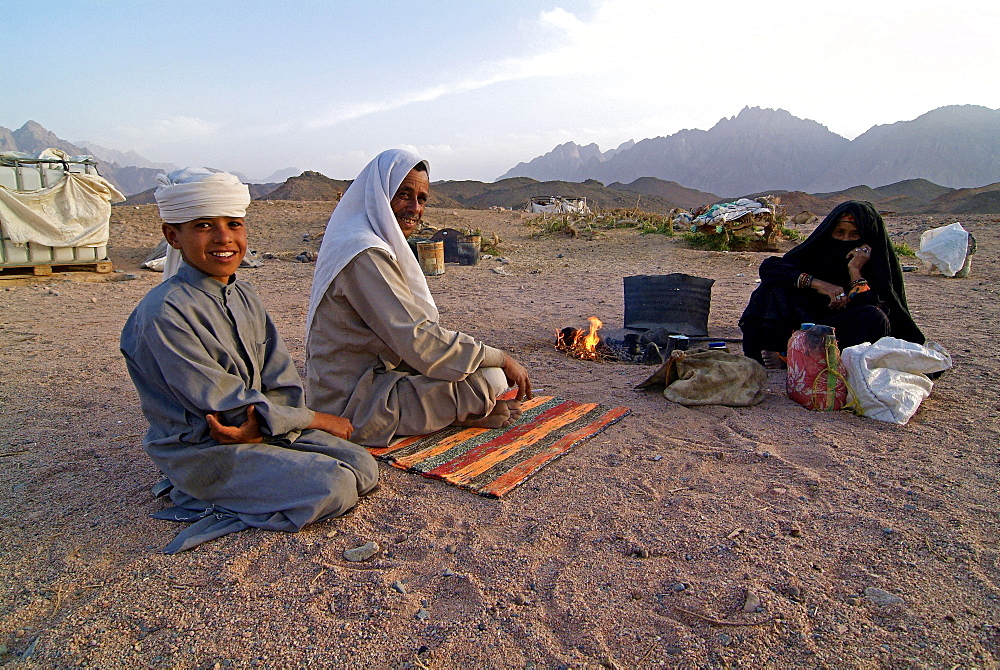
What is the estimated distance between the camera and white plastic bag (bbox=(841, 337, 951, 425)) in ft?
12.2

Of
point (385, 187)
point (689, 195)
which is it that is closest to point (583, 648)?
point (385, 187)

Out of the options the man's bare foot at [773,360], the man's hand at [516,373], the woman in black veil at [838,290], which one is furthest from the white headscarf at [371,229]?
the man's bare foot at [773,360]

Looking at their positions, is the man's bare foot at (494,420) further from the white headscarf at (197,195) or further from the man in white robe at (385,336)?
the white headscarf at (197,195)

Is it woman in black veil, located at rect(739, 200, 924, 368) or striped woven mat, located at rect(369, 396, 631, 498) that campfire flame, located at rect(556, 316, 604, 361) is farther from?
striped woven mat, located at rect(369, 396, 631, 498)

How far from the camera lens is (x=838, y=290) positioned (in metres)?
4.51

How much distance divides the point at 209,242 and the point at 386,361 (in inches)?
44.7

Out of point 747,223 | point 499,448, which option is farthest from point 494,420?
point 747,223

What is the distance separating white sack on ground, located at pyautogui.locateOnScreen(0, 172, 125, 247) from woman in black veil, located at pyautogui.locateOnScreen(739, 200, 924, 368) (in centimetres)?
1002

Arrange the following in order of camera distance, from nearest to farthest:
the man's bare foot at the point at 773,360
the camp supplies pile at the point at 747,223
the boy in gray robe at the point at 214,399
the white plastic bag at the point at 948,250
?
1. the boy in gray robe at the point at 214,399
2. the man's bare foot at the point at 773,360
3. the white plastic bag at the point at 948,250
4. the camp supplies pile at the point at 747,223

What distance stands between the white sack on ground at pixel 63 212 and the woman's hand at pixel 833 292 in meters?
10.3

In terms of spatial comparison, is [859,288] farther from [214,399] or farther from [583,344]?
[214,399]

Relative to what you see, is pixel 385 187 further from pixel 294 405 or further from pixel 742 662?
pixel 742 662

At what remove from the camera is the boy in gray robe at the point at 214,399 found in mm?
2328

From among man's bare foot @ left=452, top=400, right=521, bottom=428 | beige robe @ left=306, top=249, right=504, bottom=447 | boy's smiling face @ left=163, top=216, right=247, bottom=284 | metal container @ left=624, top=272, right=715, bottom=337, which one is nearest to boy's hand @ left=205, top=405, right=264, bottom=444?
boy's smiling face @ left=163, top=216, right=247, bottom=284
